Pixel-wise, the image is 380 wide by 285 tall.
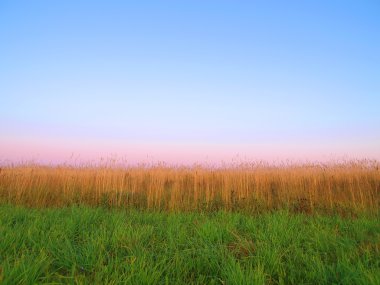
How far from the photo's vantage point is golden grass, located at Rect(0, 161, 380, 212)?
677 centimetres

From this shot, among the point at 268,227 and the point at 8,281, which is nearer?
the point at 8,281

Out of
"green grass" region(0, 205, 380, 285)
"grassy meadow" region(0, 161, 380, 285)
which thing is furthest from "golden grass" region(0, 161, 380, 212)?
"green grass" region(0, 205, 380, 285)

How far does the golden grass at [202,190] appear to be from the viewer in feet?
22.2

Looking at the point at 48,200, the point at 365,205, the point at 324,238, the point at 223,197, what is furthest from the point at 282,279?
the point at 48,200

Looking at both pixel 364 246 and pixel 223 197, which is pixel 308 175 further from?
pixel 364 246

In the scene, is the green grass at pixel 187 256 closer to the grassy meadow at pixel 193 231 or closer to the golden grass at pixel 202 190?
the grassy meadow at pixel 193 231

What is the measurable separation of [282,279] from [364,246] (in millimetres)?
1394

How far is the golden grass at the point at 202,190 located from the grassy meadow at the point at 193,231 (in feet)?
0.09

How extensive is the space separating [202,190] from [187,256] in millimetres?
4456

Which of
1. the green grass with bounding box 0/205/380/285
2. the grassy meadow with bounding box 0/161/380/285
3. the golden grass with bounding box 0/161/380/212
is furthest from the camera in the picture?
the golden grass with bounding box 0/161/380/212

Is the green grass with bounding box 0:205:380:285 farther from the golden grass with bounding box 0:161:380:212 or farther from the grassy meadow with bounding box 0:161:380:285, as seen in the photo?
the golden grass with bounding box 0:161:380:212

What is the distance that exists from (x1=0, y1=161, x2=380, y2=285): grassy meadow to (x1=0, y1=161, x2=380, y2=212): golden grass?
27 millimetres

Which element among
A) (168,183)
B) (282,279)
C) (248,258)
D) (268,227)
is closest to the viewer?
(282,279)

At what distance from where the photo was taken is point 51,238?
342 centimetres
